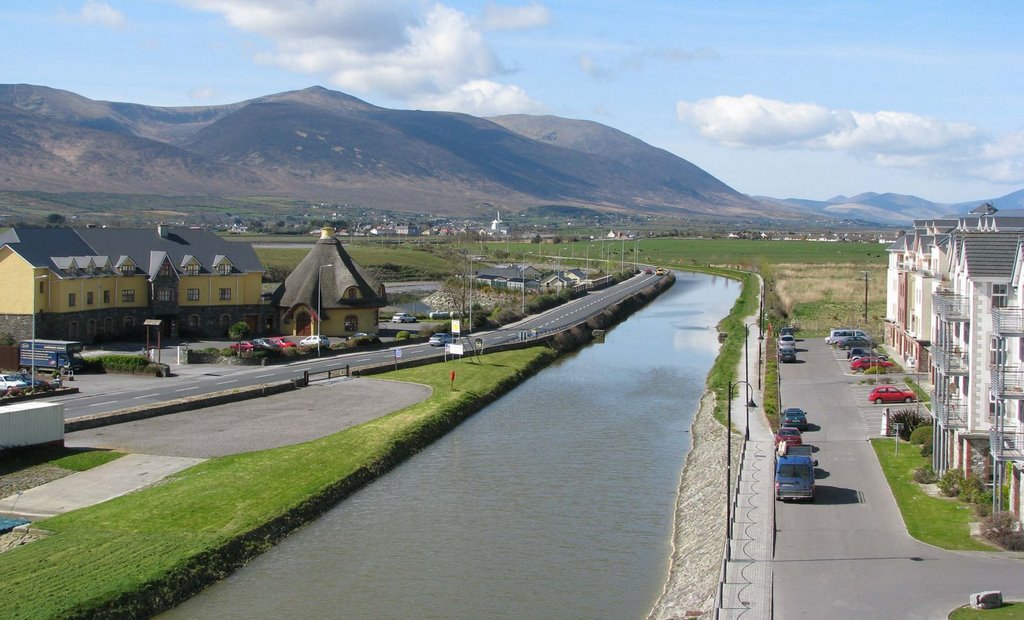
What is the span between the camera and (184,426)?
132 feet

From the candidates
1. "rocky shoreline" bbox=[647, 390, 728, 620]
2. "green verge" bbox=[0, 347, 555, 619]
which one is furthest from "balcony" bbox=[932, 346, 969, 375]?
"green verge" bbox=[0, 347, 555, 619]

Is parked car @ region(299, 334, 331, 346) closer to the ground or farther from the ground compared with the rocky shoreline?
farther from the ground

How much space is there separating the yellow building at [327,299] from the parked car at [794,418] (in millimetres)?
32848

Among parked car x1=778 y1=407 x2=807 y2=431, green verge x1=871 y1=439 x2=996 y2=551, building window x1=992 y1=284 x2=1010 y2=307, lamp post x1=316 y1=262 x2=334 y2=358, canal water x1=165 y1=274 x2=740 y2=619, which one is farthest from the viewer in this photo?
lamp post x1=316 y1=262 x2=334 y2=358

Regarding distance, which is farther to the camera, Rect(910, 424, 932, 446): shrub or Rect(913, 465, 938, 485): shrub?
Rect(910, 424, 932, 446): shrub

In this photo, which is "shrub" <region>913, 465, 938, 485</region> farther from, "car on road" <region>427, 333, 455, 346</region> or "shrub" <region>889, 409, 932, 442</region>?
"car on road" <region>427, 333, 455, 346</region>

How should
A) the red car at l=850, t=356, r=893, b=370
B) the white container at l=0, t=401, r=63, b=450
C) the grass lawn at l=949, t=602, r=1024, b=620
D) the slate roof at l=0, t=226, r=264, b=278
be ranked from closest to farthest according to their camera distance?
the grass lawn at l=949, t=602, r=1024, b=620
the white container at l=0, t=401, r=63, b=450
the red car at l=850, t=356, r=893, b=370
the slate roof at l=0, t=226, r=264, b=278

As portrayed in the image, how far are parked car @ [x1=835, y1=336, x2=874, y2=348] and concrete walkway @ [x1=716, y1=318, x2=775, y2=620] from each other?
22362 millimetres

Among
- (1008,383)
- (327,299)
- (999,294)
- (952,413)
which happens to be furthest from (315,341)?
(1008,383)

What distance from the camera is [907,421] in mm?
38188

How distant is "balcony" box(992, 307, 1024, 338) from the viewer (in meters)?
26.8

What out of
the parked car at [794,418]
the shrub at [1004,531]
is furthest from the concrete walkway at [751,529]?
the shrub at [1004,531]

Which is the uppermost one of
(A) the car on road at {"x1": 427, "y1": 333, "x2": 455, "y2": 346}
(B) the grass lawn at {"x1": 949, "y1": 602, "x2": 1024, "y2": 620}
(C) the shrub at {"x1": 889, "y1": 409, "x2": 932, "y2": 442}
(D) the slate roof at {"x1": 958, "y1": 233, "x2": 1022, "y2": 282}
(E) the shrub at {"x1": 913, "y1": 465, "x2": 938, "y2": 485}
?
(D) the slate roof at {"x1": 958, "y1": 233, "x2": 1022, "y2": 282}

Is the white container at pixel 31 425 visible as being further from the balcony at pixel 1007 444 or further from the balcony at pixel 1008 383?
the balcony at pixel 1008 383
